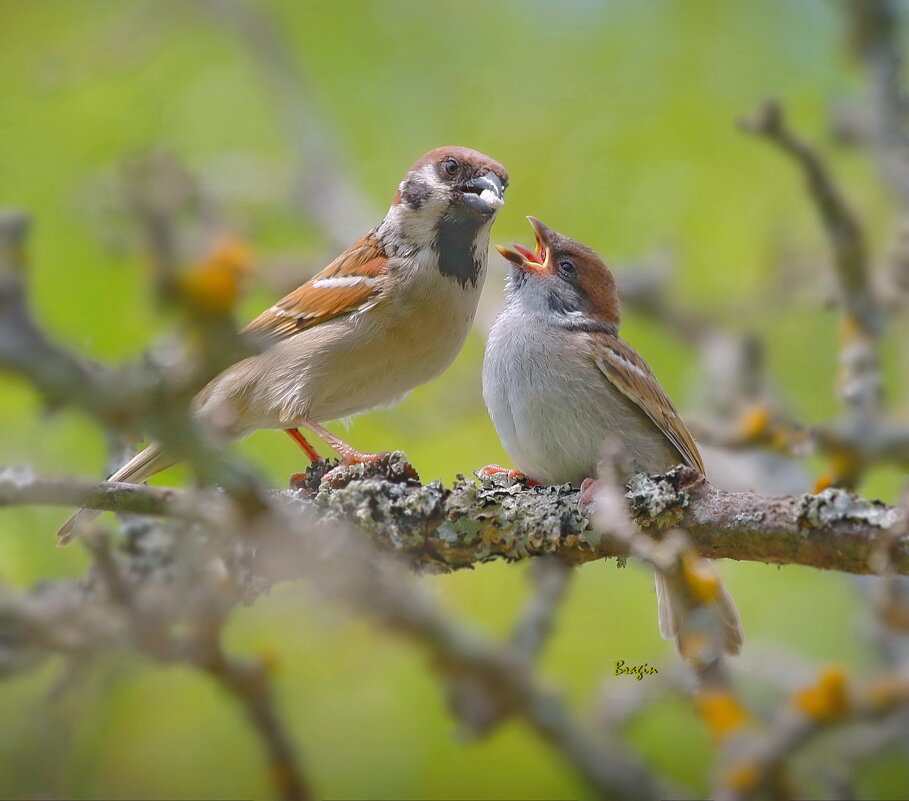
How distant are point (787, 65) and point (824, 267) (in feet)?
7.03

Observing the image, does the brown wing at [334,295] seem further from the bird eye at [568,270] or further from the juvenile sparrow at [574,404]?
the bird eye at [568,270]

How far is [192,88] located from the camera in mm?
9188

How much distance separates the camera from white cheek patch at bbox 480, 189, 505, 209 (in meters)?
4.80

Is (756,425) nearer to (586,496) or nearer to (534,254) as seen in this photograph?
(534,254)

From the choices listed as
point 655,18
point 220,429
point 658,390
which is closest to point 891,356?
point 655,18

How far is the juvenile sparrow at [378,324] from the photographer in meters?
4.81

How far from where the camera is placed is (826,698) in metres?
3.01

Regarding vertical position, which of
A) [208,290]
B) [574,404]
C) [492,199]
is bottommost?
[574,404]

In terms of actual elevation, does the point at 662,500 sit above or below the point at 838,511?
above

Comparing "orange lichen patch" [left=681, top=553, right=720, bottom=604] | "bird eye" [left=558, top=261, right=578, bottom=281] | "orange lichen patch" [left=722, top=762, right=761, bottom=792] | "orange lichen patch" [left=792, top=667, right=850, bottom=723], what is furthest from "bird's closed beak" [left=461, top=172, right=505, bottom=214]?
"orange lichen patch" [left=722, top=762, right=761, bottom=792]

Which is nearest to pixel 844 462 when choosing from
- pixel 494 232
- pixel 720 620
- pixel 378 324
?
pixel 720 620

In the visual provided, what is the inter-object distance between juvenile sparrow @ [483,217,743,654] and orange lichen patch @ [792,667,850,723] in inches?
41.3

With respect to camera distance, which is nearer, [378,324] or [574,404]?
[574,404]

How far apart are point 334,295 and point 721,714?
2.71 metres
